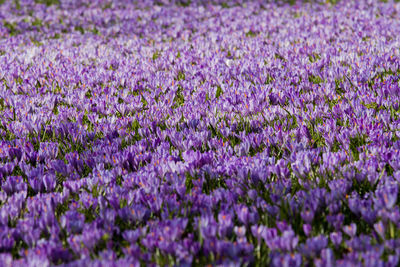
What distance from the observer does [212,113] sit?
5027mm

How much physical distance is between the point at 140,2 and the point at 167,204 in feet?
49.4

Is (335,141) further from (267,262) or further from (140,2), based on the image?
(140,2)

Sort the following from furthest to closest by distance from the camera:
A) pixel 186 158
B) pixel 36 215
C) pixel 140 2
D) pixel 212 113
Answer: pixel 140 2 → pixel 212 113 → pixel 186 158 → pixel 36 215

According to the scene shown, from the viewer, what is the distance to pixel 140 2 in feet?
55.5

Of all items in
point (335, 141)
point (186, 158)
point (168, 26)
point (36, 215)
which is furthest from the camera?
point (168, 26)

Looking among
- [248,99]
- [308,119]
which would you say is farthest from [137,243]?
[248,99]

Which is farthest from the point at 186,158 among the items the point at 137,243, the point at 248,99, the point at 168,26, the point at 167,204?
the point at 168,26

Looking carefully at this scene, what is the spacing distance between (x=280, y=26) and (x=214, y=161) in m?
8.48

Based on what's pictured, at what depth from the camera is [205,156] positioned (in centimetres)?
371

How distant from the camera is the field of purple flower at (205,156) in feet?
8.63

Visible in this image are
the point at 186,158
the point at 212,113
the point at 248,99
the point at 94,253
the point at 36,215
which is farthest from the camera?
the point at 248,99

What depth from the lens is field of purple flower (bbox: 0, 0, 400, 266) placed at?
2631 mm

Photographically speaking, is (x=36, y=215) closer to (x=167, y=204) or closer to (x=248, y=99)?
(x=167, y=204)

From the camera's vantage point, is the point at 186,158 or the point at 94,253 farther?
the point at 186,158
